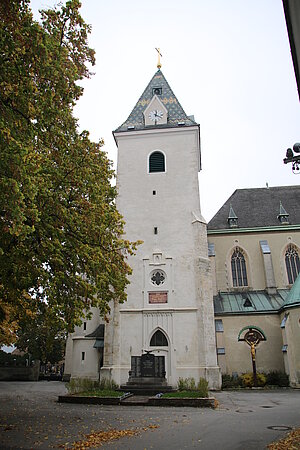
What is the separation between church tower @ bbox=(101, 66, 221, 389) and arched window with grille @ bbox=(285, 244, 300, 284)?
8079 mm

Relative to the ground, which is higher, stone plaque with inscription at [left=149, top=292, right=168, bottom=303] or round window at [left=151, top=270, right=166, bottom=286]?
round window at [left=151, top=270, right=166, bottom=286]

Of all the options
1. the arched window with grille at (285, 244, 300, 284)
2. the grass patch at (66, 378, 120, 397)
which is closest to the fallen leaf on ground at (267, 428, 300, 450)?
the grass patch at (66, 378, 120, 397)

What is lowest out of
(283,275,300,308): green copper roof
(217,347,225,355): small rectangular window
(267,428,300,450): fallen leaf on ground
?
(267,428,300,450): fallen leaf on ground

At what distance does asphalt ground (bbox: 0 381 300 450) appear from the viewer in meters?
6.77

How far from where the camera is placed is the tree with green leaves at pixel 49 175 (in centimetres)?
646

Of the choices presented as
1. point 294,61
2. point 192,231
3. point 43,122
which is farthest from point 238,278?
point 294,61

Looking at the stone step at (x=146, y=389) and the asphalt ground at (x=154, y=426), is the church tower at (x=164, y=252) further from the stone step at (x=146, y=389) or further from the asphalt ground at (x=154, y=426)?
A: the asphalt ground at (x=154, y=426)

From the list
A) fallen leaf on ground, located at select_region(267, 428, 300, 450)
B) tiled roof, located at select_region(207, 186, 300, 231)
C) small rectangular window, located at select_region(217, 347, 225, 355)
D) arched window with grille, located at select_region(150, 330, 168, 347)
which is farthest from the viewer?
tiled roof, located at select_region(207, 186, 300, 231)

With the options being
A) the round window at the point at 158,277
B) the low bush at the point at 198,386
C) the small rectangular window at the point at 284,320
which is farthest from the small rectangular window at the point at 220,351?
the round window at the point at 158,277

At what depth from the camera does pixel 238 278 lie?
2730 centimetres

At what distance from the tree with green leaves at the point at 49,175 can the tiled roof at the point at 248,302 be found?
1495 centimetres

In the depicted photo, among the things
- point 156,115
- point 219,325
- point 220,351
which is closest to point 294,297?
point 219,325

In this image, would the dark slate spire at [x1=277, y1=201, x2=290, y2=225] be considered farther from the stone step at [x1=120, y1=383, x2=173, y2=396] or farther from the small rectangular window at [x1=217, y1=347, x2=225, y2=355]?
the stone step at [x1=120, y1=383, x2=173, y2=396]

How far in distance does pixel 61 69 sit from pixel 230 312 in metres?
19.5
